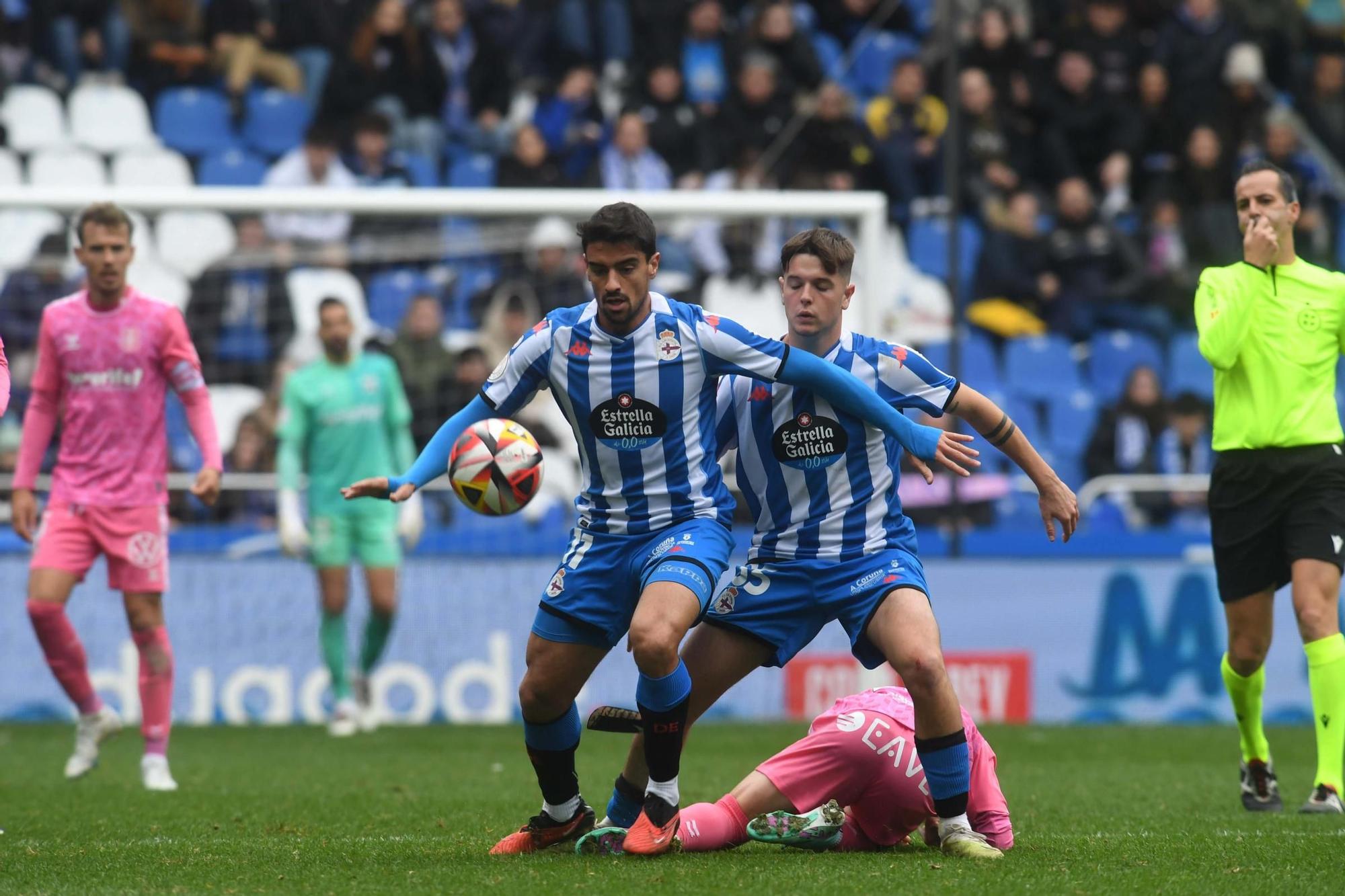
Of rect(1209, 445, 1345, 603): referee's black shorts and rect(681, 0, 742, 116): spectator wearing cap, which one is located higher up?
rect(681, 0, 742, 116): spectator wearing cap

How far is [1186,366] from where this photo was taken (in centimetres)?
1584

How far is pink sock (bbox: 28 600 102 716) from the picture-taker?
7977 millimetres

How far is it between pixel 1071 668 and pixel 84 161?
9.10 meters

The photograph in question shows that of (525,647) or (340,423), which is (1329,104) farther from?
(340,423)

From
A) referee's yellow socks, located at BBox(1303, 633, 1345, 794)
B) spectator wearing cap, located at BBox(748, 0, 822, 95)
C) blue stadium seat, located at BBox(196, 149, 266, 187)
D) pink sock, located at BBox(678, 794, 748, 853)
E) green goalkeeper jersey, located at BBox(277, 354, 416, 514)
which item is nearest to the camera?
pink sock, located at BBox(678, 794, 748, 853)

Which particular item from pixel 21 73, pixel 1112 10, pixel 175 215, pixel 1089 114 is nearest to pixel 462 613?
pixel 175 215

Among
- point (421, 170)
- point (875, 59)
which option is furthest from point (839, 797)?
point (875, 59)

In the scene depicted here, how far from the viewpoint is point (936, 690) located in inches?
211

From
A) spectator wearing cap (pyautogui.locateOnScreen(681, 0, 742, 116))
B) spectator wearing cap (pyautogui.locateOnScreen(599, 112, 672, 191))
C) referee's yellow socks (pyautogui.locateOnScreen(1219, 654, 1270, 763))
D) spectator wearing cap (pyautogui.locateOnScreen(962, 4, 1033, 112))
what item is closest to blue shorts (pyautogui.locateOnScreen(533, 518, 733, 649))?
referee's yellow socks (pyautogui.locateOnScreen(1219, 654, 1270, 763))

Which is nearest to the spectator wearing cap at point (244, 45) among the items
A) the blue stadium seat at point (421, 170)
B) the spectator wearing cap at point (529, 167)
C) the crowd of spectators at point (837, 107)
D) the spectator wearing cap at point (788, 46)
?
the crowd of spectators at point (837, 107)

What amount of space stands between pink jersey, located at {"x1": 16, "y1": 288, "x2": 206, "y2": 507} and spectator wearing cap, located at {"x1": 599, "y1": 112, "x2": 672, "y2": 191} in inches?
300

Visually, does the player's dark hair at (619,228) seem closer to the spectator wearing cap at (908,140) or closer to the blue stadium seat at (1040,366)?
the blue stadium seat at (1040,366)

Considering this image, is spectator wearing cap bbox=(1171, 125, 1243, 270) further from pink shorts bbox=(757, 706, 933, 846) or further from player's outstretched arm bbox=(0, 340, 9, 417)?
player's outstretched arm bbox=(0, 340, 9, 417)

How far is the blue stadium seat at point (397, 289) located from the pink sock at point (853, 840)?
25.4ft
